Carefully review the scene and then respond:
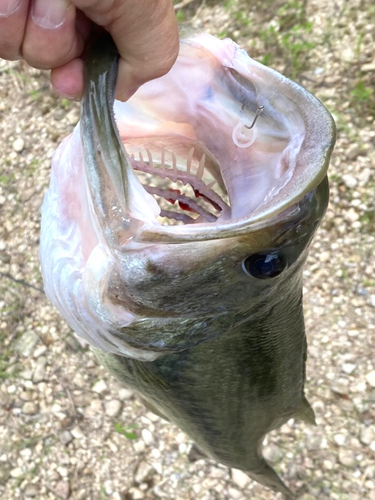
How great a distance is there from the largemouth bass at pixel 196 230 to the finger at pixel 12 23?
17 cm

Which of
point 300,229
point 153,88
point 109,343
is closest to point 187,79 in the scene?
point 153,88

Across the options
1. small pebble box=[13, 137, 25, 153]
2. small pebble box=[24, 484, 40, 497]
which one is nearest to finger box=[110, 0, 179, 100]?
small pebble box=[24, 484, 40, 497]

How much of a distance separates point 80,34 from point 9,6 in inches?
7.4

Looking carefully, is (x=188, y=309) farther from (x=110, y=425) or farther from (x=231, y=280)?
(x=110, y=425)

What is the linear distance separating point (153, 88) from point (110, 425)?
2275mm

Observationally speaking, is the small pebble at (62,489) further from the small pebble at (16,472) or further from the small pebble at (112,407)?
the small pebble at (112,407)

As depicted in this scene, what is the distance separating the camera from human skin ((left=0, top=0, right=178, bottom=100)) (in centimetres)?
99

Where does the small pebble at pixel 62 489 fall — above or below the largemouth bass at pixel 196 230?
below

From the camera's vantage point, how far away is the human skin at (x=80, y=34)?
990 mm

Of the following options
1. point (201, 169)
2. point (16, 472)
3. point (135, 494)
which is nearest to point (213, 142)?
point (201, 169)

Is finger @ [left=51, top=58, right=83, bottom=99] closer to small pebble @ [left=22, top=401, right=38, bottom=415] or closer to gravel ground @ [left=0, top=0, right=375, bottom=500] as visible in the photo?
gravel ground @ [left=0, top=0, right=375, bottom=500]

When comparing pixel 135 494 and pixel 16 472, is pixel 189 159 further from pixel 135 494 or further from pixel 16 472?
pixel 16 472

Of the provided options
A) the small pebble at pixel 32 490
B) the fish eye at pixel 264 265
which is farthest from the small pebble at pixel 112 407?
the fish eye at pixel 264 265

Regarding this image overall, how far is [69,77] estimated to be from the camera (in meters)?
1.17
